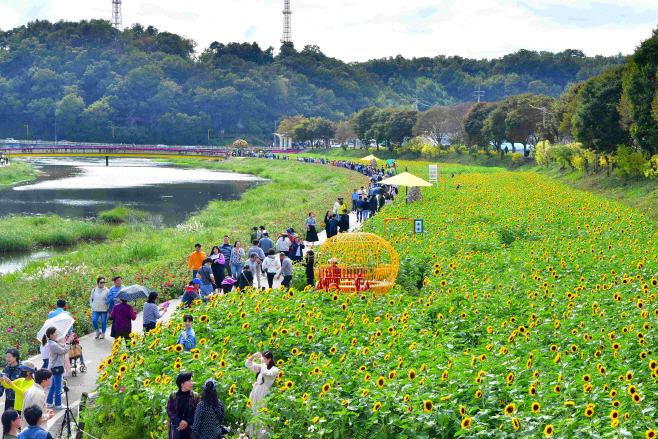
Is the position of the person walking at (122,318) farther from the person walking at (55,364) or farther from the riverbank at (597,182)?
the riverbank at (597,182)

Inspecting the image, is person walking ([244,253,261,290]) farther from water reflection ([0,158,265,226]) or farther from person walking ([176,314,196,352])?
water reflection ([0,158,265,226])

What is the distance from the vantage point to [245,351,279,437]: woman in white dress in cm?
717

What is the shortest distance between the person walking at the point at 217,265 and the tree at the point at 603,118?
3181 centimetres

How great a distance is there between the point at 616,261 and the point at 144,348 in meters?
10.2

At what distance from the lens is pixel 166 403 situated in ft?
24.6

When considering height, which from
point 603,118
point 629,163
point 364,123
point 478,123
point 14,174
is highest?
point 364,123

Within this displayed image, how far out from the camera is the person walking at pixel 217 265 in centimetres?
1495

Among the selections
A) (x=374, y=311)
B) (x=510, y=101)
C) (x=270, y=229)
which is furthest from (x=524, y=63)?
(x=374, y=311)

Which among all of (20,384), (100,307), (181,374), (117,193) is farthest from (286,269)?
(117,193)

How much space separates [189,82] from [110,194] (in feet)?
317

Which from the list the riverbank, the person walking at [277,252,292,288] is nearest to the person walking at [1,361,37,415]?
the person walking at [277,252,292,288]

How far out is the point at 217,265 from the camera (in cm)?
Answer: 1503

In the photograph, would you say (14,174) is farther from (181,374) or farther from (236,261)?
(181,374)

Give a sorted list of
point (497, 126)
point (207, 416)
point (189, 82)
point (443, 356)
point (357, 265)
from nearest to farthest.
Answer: point (207, 416), point (443, 356), point (357, 265), point (497, 126), point (189, 82)
